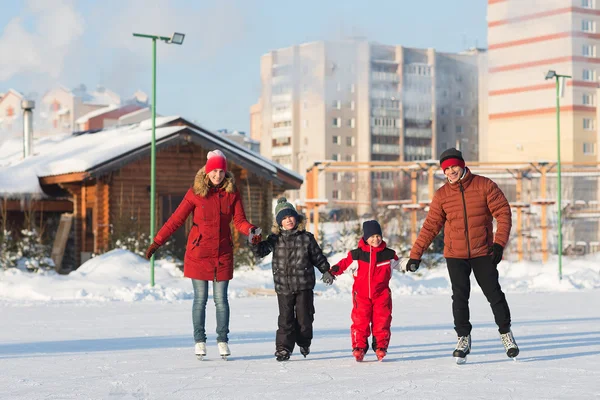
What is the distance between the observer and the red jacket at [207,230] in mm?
8695

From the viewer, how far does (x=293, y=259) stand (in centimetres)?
869

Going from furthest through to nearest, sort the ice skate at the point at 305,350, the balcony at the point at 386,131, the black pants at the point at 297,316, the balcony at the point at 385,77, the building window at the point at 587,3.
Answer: the balcony at the point at 385,77 < the balcony at the point at 386,131 < the building window at the point at 587,3 < the ice skate at the point at 305,350 < the black pants at the point at 297,316

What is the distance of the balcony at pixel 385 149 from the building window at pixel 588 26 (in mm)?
29224

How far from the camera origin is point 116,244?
81.9ft

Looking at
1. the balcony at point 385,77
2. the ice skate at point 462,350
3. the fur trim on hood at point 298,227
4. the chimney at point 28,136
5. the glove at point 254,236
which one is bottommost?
the ice skate at point 462,350

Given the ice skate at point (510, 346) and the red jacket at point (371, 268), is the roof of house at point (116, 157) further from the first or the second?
the ice skate at point (510, 346)

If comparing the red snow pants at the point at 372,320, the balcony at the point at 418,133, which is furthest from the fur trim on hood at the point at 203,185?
the balcony at the point at 418,133

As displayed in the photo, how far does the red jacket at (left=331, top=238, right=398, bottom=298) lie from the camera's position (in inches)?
344

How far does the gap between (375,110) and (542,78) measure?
28.1 metres

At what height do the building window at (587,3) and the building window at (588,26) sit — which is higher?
the building window at (587,3)

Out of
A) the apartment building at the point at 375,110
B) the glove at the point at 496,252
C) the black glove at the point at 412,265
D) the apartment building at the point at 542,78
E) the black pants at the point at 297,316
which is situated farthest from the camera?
the apartment building at the point at 375,110

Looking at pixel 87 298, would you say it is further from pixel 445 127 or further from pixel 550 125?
pixel 445 127

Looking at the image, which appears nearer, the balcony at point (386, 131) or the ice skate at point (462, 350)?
the ice skate at point (462, 350)

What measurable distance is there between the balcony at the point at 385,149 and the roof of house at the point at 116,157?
80.6m
